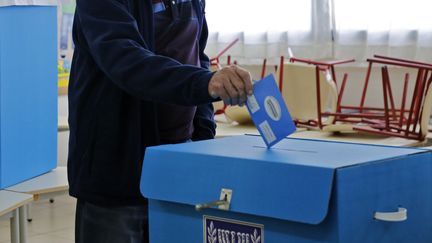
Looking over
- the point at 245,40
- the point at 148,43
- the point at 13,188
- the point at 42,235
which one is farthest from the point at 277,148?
the point at 245,40

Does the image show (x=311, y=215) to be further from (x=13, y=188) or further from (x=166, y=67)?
(x=13, y=188)

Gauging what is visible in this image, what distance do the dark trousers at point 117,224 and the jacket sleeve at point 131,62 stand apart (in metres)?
0.24

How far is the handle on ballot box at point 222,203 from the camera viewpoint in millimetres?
964

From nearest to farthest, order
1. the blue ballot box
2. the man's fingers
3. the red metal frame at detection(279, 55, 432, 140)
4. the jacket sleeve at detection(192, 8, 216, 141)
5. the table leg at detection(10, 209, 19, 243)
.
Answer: the blue ballot box < the man's fingers < the jacket sleeve at detection(192, 8, 216, 141) < the table leg at detection(10, 209, 19, 243) < the red metal frame at detection(279, 55, 432, 140)

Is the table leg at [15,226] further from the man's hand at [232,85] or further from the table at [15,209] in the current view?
the man's hand at [232,85]

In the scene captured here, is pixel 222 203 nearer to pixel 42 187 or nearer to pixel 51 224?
pixel 42 187

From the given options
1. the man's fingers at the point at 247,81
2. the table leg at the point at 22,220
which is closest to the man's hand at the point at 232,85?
the man's fingers at the point at 247,81

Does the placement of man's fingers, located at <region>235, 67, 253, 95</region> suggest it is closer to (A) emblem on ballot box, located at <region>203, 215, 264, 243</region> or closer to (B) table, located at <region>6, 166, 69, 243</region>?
(A) emblem on ballot box, located at <region>203, 215, 264, 243</region>

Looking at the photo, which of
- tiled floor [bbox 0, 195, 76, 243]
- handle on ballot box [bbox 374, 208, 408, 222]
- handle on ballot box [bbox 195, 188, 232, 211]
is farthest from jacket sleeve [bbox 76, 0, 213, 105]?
tiled floor [bbox 0, 195, 76, 243]

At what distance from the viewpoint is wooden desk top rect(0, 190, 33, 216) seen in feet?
6.62

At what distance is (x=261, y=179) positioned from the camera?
94cm

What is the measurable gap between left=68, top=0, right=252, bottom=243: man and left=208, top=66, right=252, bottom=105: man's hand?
0.27ft

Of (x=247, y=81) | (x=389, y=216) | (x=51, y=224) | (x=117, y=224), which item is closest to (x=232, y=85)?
(x=247, y=81)

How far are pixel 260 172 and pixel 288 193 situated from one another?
5 centimetres
